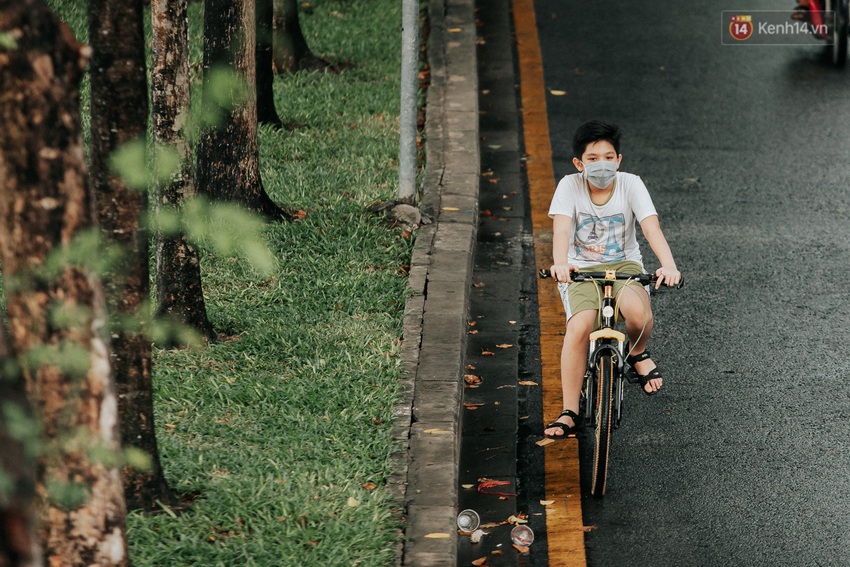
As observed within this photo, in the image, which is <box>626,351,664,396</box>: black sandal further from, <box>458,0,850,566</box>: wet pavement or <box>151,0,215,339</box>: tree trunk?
<box>151,0,215,339</box>: tree trunk

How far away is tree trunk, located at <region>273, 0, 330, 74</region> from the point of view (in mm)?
11688

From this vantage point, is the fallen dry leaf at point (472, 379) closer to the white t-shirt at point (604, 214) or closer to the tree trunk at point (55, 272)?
the white t-shirt at point (604, 214)

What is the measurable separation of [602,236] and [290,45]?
631 cm

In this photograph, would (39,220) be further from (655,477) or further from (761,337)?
(761,337)

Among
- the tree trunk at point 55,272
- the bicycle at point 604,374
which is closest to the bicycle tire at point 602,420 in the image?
the bicycle at point 604,374

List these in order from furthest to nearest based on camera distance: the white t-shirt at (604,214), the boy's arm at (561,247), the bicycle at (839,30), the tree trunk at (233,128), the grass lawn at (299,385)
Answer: the bicycle at (839,30), the tree trunk at (233,128), the white t-shirt at (604,214), the boy's arm at (561,247), the grass lawn at (299,385)

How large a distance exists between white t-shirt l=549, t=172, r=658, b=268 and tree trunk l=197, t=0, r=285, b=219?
289 cm

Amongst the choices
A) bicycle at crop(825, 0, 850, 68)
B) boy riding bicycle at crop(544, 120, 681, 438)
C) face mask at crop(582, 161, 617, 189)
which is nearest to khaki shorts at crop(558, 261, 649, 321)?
boy riding bicycle at crop(544, 120, 681, 438)

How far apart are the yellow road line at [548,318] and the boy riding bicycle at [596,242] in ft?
0.79

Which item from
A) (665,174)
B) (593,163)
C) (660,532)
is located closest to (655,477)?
(660,532)

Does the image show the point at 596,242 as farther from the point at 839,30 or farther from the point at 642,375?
the point at 839,30

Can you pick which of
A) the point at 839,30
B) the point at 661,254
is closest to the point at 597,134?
the point at 661,254

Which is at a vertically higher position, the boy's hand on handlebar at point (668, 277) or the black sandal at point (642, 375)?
the boy's hand on handlebar at point (668, 277)

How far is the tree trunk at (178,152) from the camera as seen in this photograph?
6574mm
